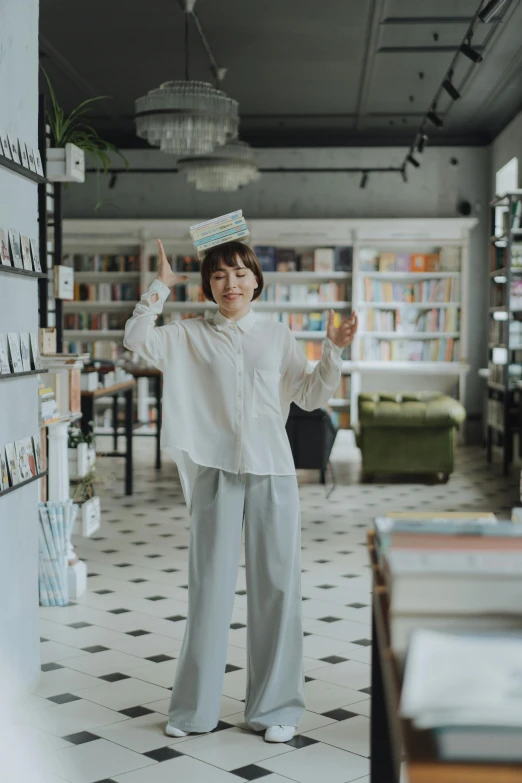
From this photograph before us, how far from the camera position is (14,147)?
11.2ft

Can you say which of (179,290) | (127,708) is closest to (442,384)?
(179,290)

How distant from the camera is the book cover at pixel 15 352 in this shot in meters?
3.39

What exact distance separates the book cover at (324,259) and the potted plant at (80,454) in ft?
22.1

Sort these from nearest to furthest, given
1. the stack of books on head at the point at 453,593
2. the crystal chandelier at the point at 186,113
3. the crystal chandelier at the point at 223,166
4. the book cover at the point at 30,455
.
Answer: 1. the stack of books on head at the point at 453,593
2. the book cover at the point at 30,455
3. the crystal chandelier at the point at 186,113
4. the crystal chandelier at the point at 223,166

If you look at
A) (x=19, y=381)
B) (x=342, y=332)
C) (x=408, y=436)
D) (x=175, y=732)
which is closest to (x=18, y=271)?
(x=19, y=381)

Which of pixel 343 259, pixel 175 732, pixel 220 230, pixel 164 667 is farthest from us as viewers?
pixel 343 259

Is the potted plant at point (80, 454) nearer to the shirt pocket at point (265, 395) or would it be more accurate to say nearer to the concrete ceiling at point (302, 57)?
the shirt pocket at point (265, 395)

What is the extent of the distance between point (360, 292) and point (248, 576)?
9.54 meters

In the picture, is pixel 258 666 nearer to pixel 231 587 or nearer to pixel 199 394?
pixel 231 587

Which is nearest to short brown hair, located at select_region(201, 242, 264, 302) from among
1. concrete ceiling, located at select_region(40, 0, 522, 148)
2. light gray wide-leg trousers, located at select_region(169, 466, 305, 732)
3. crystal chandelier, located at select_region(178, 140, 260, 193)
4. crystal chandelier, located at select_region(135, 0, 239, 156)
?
light gray wide-leg trousers, located at select_region(169, 466, 305, 732)

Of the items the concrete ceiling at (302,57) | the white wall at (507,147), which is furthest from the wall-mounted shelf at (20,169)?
the white wall at (507,147)

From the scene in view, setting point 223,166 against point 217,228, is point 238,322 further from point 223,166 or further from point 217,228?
point 223,166

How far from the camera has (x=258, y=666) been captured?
10.6 feet

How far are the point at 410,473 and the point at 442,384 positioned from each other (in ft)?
8.79
